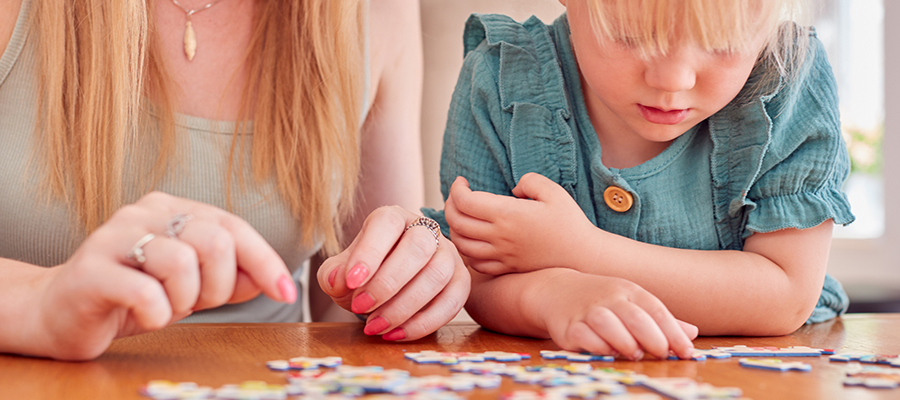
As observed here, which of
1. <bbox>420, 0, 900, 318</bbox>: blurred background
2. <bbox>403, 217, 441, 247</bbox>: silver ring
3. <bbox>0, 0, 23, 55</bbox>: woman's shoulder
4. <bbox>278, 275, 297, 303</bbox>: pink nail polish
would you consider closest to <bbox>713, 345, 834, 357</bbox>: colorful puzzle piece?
<bbox>403, 217, 441, 247</bbox>: silver ring

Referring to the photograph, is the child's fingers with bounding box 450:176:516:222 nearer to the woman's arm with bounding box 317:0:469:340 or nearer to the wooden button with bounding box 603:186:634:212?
the woman's arm with bounding box 317:0:469:340

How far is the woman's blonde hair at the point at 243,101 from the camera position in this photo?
3.33 feet

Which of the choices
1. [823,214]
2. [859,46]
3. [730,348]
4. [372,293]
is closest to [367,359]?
[372,293]

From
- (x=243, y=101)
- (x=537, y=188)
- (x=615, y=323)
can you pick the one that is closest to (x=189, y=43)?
(x=243, y=101)

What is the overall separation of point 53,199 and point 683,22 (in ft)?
3.00

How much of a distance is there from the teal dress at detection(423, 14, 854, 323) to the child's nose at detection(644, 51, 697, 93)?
20cm

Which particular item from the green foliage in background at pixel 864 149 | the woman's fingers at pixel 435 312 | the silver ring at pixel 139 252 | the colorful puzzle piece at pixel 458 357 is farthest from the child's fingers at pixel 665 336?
the green foliage in background at pixel 864 149

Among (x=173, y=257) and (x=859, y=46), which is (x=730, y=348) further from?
(x=859, y=46)

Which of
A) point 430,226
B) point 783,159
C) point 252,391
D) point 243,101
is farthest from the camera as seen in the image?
point 243,101

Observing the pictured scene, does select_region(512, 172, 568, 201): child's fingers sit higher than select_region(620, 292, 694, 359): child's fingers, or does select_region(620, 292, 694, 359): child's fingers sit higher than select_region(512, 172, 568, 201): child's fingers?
select_region(512, 172, 568, 201): child's fingers

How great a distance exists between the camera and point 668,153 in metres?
1.02

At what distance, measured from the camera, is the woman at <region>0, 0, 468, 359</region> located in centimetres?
57

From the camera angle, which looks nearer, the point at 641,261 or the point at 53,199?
the point at 641,261

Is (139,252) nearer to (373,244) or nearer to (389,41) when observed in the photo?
(373,244)
